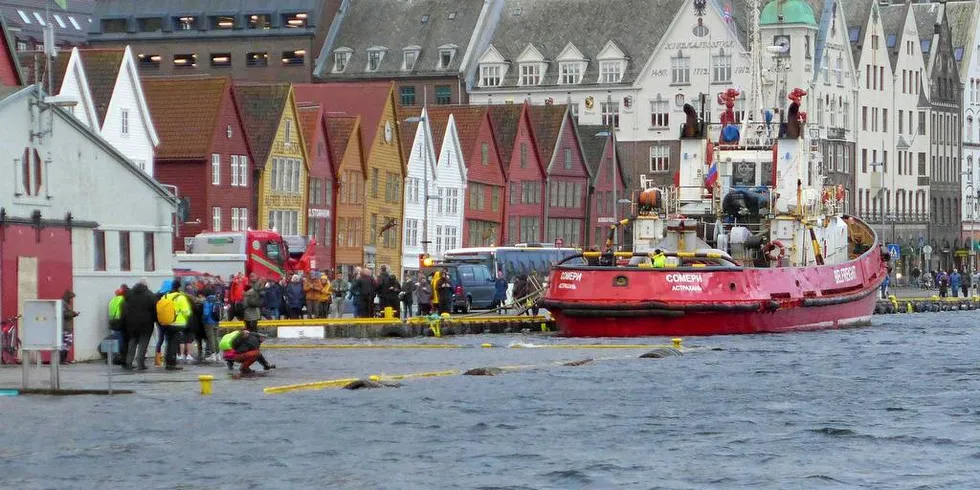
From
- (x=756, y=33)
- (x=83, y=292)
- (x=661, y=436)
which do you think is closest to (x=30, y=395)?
(x=83, y=292)

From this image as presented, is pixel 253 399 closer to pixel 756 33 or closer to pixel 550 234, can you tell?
pixel 756 33

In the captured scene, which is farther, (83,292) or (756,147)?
(756,147)

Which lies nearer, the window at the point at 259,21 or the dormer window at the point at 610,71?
the window at the point at 259,21

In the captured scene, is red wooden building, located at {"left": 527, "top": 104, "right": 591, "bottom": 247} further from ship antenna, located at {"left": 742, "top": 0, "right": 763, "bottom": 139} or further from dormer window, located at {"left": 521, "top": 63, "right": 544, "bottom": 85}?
ship antenna, located at {"left": 742, "top": 0, "right": 763, "bottom": 139}

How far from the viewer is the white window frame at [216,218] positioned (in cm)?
8838

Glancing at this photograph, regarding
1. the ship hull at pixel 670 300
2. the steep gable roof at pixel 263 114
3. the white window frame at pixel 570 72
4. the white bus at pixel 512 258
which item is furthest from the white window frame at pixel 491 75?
the ship hull at pixel 670 300

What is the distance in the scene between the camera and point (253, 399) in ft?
115

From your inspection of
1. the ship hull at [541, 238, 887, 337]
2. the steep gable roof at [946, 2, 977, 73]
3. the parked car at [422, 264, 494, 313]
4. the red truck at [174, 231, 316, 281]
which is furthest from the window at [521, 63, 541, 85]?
the ship hull at [541, 238, 887, 337]

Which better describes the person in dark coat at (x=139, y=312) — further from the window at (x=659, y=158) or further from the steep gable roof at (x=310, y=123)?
the window at (x=659, y=158)

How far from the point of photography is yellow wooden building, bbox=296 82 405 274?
99.6 meters

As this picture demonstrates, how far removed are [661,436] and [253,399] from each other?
7417 millimetres

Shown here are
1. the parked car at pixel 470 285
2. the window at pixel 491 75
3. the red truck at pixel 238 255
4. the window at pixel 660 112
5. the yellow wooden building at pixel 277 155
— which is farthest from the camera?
the window at pixel 491 75

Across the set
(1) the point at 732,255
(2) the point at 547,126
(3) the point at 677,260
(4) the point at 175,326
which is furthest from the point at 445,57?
(4) the point at 175,326

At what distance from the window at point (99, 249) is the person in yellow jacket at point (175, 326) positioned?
226 centimetres
